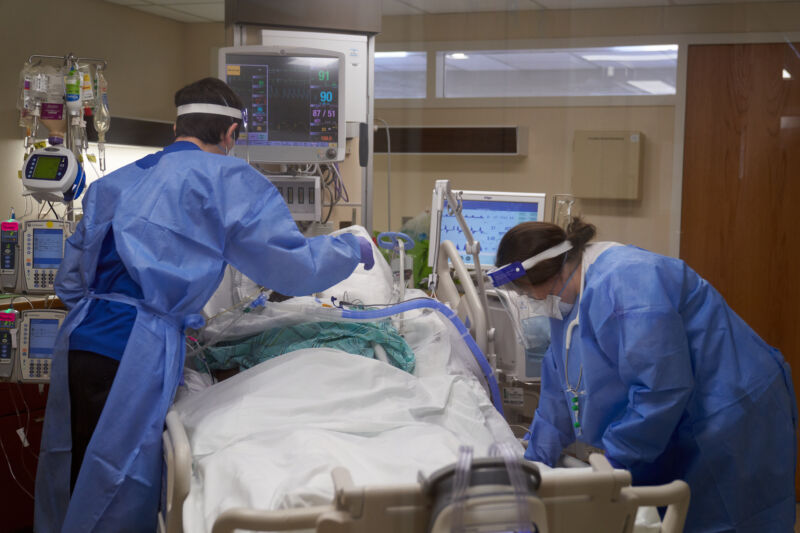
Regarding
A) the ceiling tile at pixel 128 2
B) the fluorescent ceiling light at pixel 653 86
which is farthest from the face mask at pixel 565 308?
the ceiling tile at pixel 128 2

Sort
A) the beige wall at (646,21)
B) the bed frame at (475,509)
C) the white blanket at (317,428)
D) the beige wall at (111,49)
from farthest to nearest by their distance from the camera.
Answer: the beige wall at (111,49)
the beige wall at (646,21)
the white blanket at (317,428)
the bed frame at (475,509)

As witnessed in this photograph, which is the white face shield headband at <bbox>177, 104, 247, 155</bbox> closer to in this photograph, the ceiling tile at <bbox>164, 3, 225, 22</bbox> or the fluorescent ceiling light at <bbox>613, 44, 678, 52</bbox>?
the fluorescent ceiling light at <bbox>613, 44, 678, 52</bbox>

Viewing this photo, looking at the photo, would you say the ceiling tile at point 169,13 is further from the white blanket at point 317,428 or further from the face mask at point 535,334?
the white blanket at point 317,428

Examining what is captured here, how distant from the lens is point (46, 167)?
103 inches

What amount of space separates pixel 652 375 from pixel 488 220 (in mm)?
1291

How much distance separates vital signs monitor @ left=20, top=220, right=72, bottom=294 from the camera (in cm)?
264

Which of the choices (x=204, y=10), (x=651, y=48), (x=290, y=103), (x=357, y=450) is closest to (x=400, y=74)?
(x=290, y=103)

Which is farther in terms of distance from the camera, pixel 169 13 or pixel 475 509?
pixel 169 13

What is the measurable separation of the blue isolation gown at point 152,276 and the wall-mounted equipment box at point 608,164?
0.65 m

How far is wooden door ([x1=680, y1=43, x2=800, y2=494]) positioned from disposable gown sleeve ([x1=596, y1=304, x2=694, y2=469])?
56 centimetres

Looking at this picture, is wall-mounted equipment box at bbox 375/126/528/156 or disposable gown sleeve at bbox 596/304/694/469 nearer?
disposable gown sleeve at bbox 596/304/694/469

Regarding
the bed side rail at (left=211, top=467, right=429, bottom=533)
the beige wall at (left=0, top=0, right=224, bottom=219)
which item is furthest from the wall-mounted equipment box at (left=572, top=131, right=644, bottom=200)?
the beige wall at (left=0, top=0, right=224, bottom=219)

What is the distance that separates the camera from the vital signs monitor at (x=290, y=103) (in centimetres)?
304

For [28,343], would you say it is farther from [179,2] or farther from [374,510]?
[179,2]
